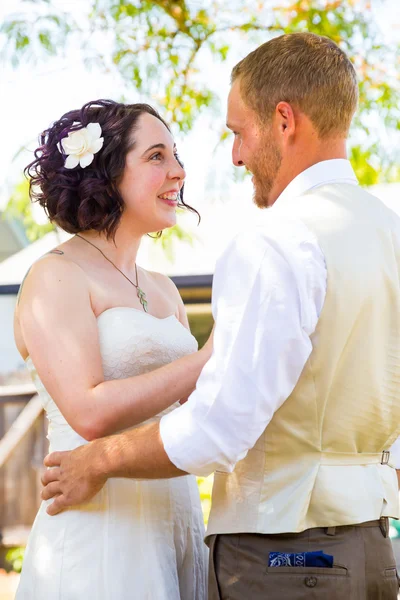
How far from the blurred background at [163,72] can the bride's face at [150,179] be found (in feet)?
11.6

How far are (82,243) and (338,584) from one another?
53.8 inches

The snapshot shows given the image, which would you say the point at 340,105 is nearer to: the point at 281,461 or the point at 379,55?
the point at 281,461

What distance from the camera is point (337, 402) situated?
188 cm

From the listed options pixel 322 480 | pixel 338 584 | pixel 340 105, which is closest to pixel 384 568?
pixel 338 584

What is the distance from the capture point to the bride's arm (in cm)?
221

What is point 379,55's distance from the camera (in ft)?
21.5

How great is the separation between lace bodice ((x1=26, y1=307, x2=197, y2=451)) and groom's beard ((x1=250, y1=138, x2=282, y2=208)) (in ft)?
2.08

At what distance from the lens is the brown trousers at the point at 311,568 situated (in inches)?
74.4

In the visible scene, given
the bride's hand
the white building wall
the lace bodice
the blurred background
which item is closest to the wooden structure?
the blurred background

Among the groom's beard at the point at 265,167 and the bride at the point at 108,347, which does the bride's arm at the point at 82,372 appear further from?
the groom's beard at the point at 265,167

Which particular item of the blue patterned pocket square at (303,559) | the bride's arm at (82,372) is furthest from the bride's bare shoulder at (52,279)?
the blue patterned pocket square at (303,559)

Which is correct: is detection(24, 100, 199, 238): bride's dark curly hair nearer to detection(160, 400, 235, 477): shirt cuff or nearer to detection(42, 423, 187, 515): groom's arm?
detection(42, 423, 187, 515): groom's arm

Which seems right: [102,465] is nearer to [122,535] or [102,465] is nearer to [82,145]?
[122,535]

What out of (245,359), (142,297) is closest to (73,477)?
(245,359)
